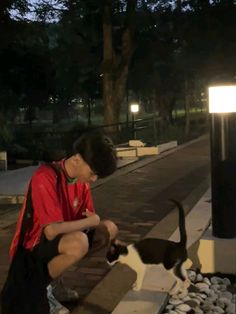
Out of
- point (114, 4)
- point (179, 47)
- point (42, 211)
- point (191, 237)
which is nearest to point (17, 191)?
point (191, 237)

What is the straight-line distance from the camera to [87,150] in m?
3.02

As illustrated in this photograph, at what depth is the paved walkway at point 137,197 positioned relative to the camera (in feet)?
16.0

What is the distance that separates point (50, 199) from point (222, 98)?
1.71 metres

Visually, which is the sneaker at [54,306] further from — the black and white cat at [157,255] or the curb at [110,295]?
the black and white cat at [157,255]

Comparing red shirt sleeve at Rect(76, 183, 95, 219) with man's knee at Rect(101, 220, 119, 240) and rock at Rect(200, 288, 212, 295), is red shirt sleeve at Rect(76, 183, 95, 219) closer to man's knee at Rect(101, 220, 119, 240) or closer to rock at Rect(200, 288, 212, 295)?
man's knee at Rect(101, 220, 119, 240)

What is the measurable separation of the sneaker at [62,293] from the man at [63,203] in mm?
798

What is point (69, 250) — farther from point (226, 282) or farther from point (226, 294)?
point (226, 282)

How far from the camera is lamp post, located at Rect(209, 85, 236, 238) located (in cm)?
413

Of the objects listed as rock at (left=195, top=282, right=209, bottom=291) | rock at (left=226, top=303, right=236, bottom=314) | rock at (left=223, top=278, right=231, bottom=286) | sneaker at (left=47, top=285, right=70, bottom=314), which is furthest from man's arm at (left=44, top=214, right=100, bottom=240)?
rock at (left=223, top=278, right=231, bottom=286)

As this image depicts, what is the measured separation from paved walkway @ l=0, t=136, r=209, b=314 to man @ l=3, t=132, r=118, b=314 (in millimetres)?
979

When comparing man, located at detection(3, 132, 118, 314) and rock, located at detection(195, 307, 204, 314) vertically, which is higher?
man, located at detection(3, 132, 118, 314)

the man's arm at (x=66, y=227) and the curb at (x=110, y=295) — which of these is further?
the curb at (x=110, y=295)

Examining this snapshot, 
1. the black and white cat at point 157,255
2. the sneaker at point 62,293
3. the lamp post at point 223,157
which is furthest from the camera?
the lamp post at point 223,157

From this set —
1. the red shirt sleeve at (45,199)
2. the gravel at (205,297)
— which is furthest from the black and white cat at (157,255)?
the red shirt sleeve at (45,199)
